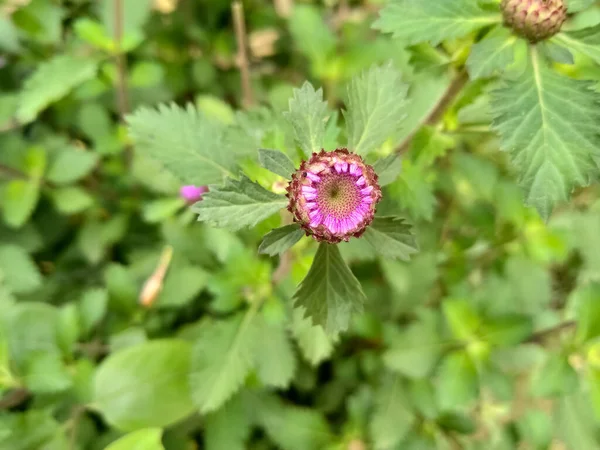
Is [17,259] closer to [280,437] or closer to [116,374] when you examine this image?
[116,374]

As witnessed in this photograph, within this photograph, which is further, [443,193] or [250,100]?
[443,193]

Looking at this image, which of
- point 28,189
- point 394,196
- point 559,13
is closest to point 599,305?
point 394,196

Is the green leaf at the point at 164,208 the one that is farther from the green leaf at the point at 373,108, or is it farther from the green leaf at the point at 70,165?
the green leaf at the point at 373,108

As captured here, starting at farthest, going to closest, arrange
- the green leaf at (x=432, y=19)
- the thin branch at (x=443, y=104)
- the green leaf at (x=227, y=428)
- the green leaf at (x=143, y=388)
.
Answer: the green leaf at (x=227, y=428)
the green leaf at (x=143, y=388)
the thin branch at (x=443, y=104)
the green leaf at (x=432, y=19)

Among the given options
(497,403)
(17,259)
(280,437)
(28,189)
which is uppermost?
(28,189)

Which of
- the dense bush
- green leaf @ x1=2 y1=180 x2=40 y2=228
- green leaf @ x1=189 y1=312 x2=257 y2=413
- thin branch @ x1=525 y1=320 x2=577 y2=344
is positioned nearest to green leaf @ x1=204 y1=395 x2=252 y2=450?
the dense bush

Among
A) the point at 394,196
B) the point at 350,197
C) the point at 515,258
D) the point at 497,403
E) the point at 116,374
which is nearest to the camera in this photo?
the point at 350,197

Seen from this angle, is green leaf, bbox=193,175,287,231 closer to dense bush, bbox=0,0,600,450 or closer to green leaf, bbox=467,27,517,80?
dense bush, bbox=0,0,600,450

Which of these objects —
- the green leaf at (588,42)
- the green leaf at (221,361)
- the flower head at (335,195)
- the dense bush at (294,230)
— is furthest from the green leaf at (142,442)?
the green leaf at (588,42)
